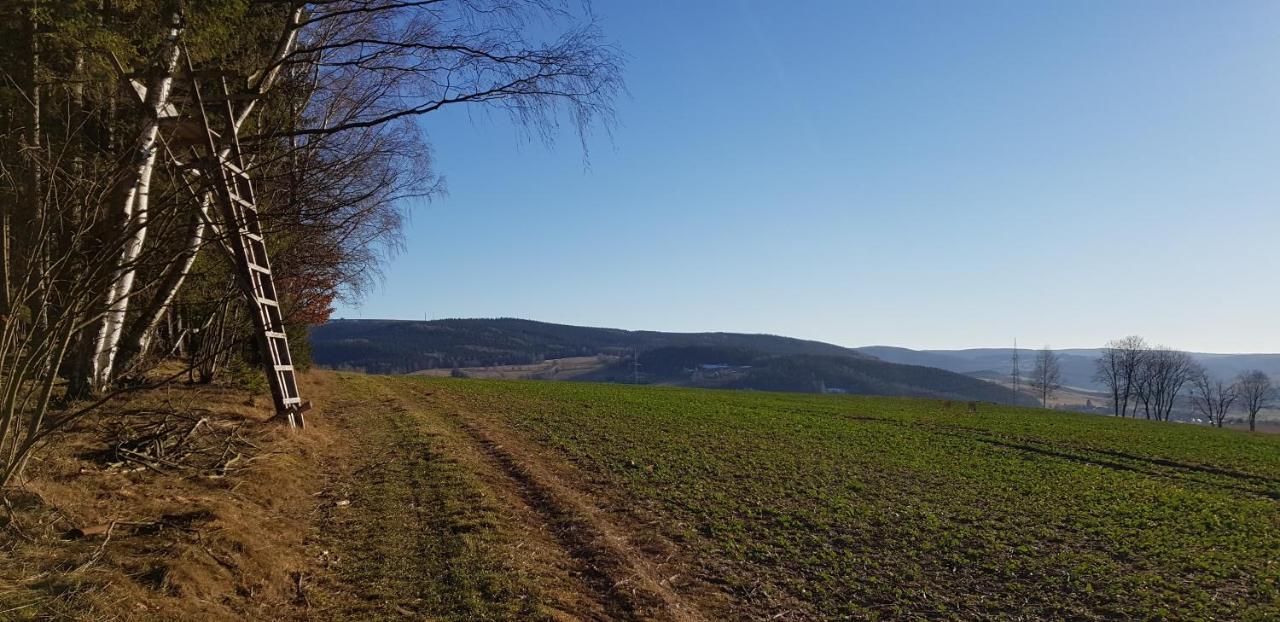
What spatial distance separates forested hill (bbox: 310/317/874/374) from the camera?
4446 inches

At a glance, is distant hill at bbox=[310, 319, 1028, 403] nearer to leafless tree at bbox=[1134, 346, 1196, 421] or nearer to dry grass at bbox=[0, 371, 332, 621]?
leafless tree at bbox=[1134, 346, 1196, 421]

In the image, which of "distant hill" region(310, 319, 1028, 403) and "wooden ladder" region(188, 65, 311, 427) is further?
"distant hill" region(310, 319, 1028, 403)

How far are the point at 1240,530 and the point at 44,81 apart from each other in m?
16.2

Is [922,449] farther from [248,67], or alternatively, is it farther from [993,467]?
[248,67]

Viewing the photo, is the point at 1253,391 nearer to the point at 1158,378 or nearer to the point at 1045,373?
the point at 1158,378

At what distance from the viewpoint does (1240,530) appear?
11.6 meters

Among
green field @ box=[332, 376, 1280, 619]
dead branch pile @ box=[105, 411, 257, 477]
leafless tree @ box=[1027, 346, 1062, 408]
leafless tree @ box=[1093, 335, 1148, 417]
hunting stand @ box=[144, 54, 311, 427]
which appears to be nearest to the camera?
green field @ box=[332, 376, 1280, 619]

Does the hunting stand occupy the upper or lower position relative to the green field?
upper

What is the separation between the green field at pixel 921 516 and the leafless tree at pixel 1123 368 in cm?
7877

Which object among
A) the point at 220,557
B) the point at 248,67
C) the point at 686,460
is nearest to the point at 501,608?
the point at 220,557

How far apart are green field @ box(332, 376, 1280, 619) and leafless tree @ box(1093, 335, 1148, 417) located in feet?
258

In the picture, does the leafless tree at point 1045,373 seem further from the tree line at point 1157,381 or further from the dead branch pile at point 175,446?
the dead branch pile at point 175,446

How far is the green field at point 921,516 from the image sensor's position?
23.5ft

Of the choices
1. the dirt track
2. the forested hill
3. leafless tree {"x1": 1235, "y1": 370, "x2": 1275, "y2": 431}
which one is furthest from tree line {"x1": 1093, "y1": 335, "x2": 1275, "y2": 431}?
the dirt track
